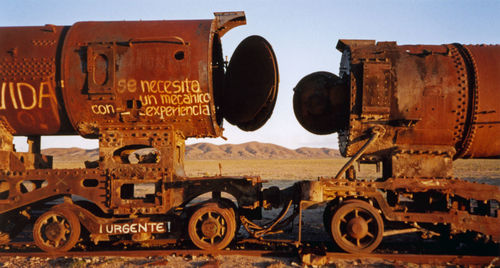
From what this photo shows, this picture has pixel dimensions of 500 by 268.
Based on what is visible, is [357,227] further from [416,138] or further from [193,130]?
[193,130]

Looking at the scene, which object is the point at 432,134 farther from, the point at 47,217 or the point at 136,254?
the point at 47,217

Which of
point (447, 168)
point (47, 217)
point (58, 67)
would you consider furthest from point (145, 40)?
point (447, 168)

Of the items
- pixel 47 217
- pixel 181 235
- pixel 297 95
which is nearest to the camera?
pixel 47 217

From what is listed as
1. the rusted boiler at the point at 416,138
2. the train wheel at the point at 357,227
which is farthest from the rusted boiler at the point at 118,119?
the rusted boiler at the point at 416,138

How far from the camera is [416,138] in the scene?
20.0 feet

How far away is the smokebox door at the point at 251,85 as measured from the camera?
654 cm

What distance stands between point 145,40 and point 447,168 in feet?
21.5

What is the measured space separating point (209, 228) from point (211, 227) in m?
0.04

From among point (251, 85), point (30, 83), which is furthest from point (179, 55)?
point (30, 83)

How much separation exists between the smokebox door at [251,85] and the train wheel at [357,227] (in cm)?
268

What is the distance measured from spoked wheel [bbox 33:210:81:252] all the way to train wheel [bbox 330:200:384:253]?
5.04 m

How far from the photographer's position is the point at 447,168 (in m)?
6.00

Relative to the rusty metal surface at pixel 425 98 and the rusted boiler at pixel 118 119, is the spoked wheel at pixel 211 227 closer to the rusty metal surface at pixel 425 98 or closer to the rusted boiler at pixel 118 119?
the rusted boiler at pixel 118 119

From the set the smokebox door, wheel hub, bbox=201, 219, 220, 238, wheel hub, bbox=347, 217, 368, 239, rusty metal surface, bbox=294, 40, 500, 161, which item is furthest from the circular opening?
wheel hub, bbox=347, 217, 368, 239
